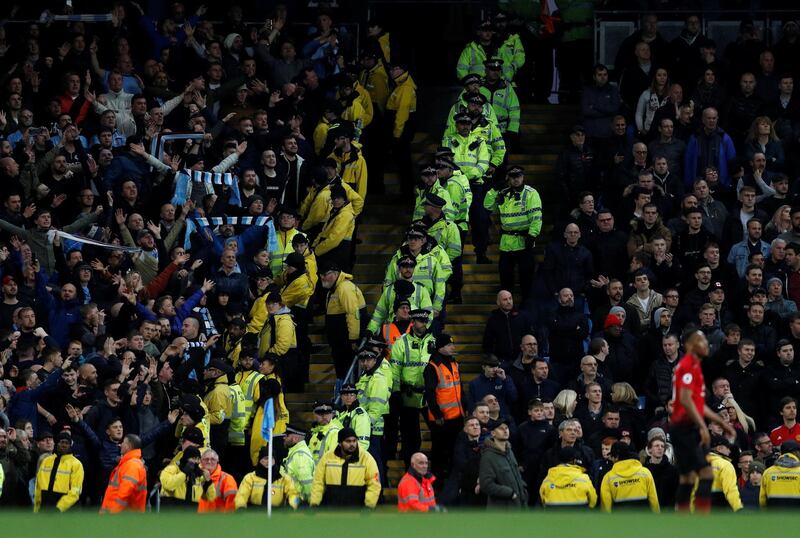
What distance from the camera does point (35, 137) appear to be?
84.1ft

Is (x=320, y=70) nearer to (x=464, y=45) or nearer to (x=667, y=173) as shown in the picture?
(x=464, y=45)

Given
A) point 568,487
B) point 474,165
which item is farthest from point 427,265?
point 568,487

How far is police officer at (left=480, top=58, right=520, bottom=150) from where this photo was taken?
1077 inches

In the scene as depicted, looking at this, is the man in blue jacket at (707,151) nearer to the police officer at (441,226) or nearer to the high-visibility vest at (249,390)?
the police officer at (441,226)

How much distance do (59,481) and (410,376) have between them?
4.38m

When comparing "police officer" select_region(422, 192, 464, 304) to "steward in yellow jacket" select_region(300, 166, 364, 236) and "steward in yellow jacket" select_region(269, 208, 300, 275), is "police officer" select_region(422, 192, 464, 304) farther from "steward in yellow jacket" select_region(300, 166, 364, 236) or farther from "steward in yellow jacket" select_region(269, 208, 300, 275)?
"steward in yellow jacket" select_region(269, 208, 300, 275)

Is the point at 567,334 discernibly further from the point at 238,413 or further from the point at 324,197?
the point at 238,413

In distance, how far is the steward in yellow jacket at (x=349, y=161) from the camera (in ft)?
87.5

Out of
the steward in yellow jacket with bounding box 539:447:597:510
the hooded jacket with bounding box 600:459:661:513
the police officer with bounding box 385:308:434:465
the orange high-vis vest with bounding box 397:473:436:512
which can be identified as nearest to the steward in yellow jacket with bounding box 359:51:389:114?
the police officer with bounding box 385:308:434:465

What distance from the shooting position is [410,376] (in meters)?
23.3

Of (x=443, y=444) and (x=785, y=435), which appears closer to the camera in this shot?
(x=785, y=435)

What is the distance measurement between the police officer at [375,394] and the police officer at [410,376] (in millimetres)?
342

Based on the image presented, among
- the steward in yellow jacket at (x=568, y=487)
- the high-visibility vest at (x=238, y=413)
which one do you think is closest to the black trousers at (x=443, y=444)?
the high-visibility vest at (x=238, y=413)

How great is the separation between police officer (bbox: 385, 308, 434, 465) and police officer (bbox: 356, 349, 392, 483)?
1.12 feet
